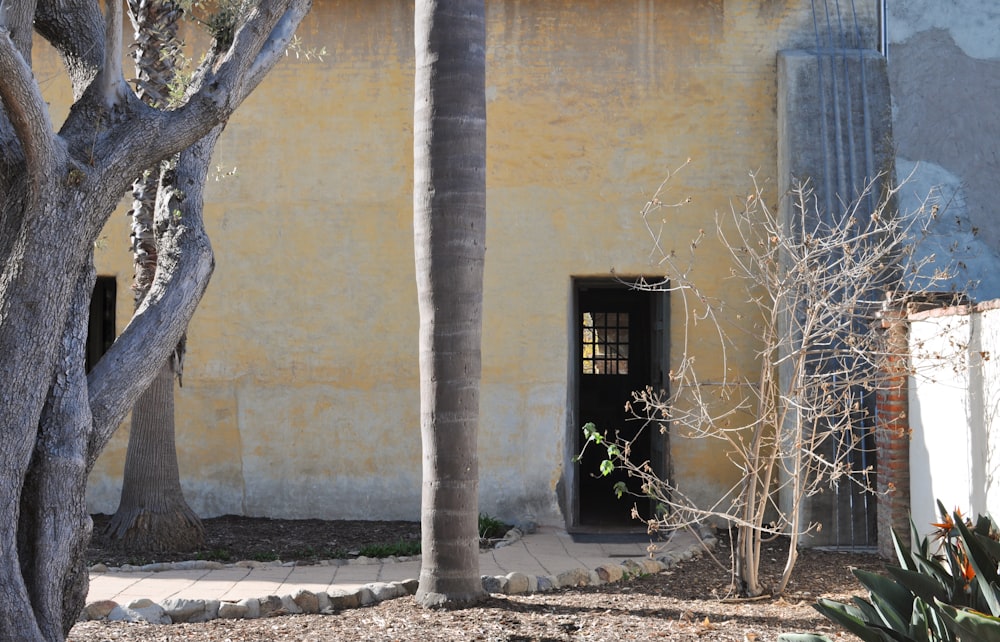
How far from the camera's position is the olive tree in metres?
4.21

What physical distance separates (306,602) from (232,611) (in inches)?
16.7

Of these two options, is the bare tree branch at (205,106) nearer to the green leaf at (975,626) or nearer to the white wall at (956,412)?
the green leaf at (975,626)

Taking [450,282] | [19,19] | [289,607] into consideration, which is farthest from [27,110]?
[289,607]

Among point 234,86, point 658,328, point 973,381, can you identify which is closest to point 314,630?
point 234,86

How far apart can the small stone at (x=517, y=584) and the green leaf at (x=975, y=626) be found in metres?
3.43

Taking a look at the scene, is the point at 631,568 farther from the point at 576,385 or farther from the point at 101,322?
the point at 101,322

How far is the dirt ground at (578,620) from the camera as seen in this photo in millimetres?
5438

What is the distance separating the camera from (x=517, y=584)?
6.57 meters

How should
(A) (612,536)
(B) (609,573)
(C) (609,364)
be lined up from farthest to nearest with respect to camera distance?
1. (C) (609,364)
2. (A) (612,536)
3. (B) (609,573)

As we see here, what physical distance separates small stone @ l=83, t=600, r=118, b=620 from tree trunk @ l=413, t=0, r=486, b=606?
176cm

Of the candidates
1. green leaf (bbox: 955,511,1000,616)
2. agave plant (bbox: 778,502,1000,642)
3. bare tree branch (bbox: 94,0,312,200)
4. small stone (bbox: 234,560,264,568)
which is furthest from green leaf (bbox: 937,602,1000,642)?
small stone (bbox: 234,560,264,568)

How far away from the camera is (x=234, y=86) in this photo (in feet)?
16.5

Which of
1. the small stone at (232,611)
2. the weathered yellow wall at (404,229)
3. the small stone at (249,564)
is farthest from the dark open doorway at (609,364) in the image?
the small stone at (232,611)

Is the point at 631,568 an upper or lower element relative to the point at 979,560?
lower
